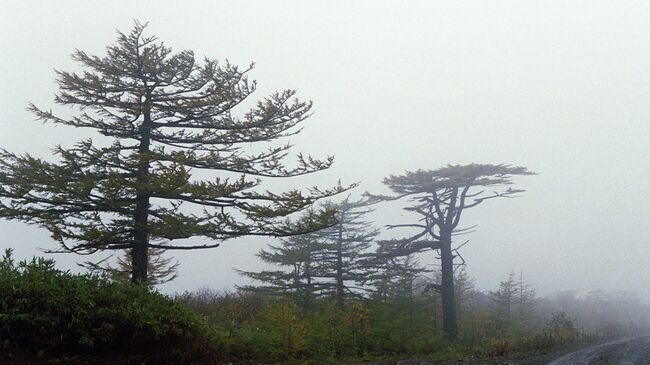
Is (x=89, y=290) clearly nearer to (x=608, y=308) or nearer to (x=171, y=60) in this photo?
(x=171, y=60)

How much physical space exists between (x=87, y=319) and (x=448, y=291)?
707 inches

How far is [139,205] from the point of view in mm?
11594

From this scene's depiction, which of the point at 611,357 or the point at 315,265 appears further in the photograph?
the point at 315,265

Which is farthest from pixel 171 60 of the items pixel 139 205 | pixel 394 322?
pixel 394 322

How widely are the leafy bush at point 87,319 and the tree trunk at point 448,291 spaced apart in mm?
15295

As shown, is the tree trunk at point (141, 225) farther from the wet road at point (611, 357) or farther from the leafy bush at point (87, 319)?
the wet road at point (611, 357)

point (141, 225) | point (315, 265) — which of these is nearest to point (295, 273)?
point (315, 265)

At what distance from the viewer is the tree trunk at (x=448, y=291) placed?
2052 cm

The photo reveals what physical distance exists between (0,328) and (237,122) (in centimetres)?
827

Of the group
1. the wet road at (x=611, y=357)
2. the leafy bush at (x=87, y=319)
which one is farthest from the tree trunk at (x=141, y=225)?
the wet road at (x=611, y=357)

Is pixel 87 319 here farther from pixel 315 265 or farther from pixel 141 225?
pixel 315 265

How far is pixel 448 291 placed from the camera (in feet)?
69.5

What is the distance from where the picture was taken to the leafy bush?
6078 mm

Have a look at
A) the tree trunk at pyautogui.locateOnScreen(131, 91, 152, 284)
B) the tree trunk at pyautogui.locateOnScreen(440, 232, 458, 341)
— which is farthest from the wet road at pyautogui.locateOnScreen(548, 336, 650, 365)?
the tree trunk at pyautogui.locateOnScreen(131, 91, 152, 284)
